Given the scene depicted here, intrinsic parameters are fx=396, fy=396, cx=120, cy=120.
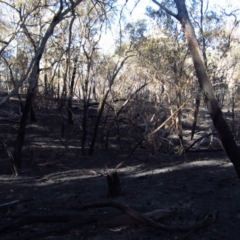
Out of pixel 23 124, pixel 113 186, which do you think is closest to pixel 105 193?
pixel 113 186

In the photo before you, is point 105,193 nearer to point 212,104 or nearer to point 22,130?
point 212,104

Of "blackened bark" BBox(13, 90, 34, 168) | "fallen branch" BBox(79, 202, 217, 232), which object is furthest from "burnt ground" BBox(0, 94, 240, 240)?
"blackened bark" BBox(13, 90, 34, 168)

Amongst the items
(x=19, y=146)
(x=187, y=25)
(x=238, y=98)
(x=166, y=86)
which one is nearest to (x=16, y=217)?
(x=187, y=25)

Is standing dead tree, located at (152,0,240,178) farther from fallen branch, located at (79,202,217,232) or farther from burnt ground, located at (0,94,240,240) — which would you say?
fallen branch, located at (79,202,217,232)

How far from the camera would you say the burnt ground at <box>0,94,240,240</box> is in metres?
6.61

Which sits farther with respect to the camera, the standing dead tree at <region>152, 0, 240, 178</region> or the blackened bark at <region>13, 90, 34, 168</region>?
the blackened bark at <region>13, 90, 34, 168</region>

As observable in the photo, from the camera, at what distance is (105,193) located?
10.2 meters

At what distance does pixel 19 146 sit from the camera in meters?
14.4

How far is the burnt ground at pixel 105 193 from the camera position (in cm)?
661

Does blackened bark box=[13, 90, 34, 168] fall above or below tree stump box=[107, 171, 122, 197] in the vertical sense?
above

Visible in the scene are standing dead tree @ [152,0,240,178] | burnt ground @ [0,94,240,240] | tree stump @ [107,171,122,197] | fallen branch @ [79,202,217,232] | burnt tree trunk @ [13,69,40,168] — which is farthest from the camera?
→ burnt tree trunk @ [13,69,40,168]

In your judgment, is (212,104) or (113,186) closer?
(212,104)

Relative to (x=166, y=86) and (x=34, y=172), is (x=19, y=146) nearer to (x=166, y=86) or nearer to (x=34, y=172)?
(x=34, y=172)

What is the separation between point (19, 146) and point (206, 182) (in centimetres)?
692
